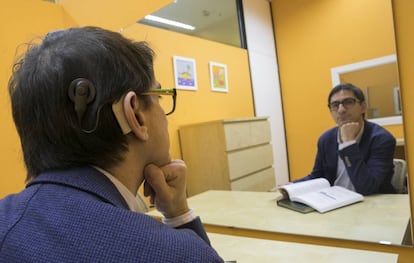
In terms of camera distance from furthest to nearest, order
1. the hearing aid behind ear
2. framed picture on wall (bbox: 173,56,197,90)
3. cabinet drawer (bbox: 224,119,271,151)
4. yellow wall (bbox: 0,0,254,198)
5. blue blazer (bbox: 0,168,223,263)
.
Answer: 1. framed picture on wall (bbox: 173,56,197,90)
2. yellow wall (bbox: 0,0,254,198)
3. cabinet drawer (bbox: 224,119,271,151)
4. the hearing aid behind ear
5. blue blazer (bbox: 0,168,223,263)

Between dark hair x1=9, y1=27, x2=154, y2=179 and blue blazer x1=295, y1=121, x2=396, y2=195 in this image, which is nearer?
dark hair x1=9, y1=27, x2=154, y2=179

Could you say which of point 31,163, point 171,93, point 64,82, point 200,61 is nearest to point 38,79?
point 64,82

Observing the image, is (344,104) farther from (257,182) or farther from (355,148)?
(257,182)

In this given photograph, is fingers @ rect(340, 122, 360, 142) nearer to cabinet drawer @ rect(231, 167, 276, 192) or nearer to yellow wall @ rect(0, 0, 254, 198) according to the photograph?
cabinet drawer @ rect(231, 167, 276, 192)

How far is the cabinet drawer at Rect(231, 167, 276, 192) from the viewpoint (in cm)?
141

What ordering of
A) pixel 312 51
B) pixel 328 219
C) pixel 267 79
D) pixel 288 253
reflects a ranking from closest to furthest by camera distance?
1. pixel 288 253
2. pixel 328 219
3. pixel 312 51
4. pixel 267 79

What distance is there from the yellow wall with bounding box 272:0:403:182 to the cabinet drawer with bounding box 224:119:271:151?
12 centimetres

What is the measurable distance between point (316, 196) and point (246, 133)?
453 millimetres

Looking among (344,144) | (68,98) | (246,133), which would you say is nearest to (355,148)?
(344,144)

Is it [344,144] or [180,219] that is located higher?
[344,144]

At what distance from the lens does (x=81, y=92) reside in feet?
1.75

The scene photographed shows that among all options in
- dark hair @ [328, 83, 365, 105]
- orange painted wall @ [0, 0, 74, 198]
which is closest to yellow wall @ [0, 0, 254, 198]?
orange painted wall @ [0, 0, 74, 198]

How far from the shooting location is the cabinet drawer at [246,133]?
1.40m

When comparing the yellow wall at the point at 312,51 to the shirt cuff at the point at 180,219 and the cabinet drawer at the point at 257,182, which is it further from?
the shirt cuff at the point at 180,219
